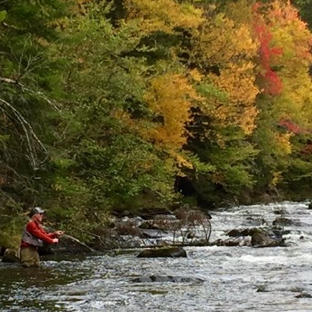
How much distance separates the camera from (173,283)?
15.2 meters

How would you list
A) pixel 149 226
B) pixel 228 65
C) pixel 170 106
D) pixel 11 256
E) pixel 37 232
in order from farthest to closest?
1. pixel 228 65
2. pixel 170 106
3. pixel 149 226
4. pixel 11 256
5. pixel 37 232

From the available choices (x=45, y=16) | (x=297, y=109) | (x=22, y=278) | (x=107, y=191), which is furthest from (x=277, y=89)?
(x=22, y=278)

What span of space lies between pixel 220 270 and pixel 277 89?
29.0 meters

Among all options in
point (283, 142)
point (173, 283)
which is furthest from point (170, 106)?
point (283, 142)

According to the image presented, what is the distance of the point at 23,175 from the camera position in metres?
19.0

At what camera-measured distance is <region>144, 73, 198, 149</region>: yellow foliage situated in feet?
96.1

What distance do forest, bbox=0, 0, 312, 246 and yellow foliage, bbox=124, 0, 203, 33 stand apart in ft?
0.16

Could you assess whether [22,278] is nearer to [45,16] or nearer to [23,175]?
[23,175]

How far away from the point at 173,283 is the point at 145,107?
12891mm

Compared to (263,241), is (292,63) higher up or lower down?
higher up

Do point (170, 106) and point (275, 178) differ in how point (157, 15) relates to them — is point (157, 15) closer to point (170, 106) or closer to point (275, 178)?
point (170, 106)

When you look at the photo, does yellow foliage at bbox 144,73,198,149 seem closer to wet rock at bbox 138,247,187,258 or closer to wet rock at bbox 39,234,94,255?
wet rock at bbox 39,234,94,255

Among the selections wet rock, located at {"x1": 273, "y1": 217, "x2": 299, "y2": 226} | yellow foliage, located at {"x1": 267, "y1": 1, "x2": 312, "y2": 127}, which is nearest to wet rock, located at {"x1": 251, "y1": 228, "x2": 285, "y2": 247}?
wet rock, located at {"x1": 273, "y1": 217, "x2": 299, "y2": 226}

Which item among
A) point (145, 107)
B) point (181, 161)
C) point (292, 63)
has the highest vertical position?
point (292, 63)
